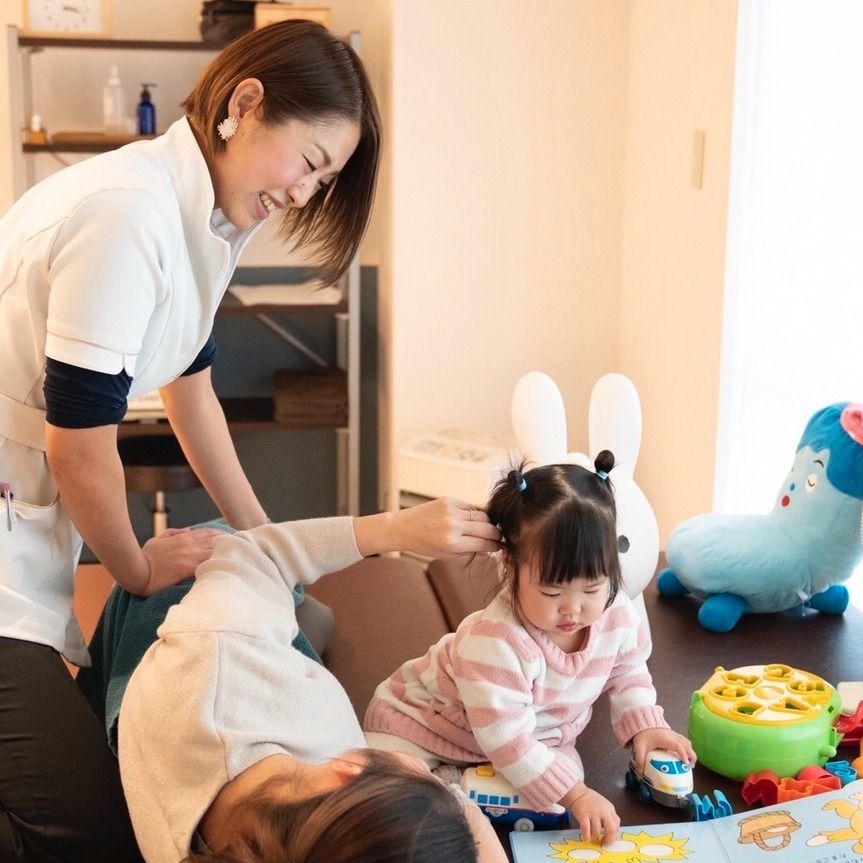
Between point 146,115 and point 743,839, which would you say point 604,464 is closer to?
point 743,839

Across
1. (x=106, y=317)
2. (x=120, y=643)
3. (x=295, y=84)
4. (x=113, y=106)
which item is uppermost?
(x=113, y=106)

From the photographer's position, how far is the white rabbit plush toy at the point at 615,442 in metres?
1.86

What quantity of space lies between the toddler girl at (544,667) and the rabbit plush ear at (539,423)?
1.14 feet

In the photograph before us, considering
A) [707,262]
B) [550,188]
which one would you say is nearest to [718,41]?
[707,262]

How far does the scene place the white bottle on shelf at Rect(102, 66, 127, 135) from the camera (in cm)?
362

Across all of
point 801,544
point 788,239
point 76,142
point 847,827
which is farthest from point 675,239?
point 847,827

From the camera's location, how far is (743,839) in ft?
4.59

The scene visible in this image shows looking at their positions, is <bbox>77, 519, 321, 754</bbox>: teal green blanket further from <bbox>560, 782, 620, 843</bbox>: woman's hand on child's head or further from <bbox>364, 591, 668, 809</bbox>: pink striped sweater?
Result: <bbox>560, 782, 620, 843</bbox>: woman's hand on child's head

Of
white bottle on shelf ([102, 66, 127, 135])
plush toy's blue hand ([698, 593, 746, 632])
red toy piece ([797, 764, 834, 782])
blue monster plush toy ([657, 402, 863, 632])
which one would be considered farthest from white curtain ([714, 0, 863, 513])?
white bottle on shelf ([102, 66, 127, 135])

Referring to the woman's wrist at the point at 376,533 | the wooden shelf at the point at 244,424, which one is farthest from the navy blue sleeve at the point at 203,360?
the wooden shelf at the point at 244,424

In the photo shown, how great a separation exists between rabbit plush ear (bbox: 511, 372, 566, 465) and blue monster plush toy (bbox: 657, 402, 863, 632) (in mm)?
370

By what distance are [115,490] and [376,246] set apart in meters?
2.35

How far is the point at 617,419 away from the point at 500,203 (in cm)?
169

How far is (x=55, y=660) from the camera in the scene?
1642mm
